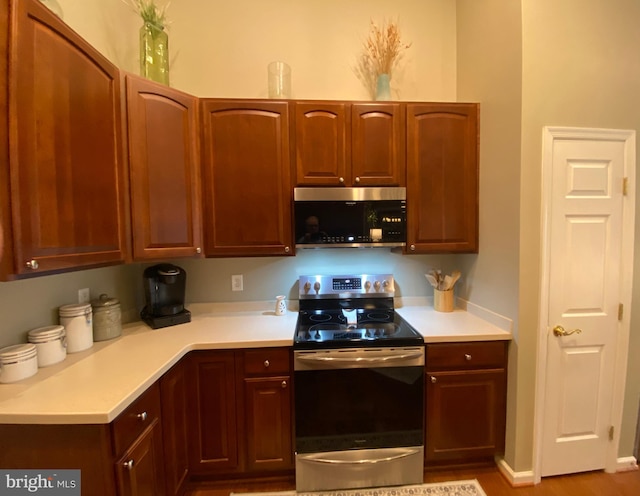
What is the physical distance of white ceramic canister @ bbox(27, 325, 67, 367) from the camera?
4.41 feet

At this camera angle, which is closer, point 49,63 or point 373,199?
point 49,63

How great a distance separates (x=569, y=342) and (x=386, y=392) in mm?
1104

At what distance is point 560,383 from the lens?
1.77 metres

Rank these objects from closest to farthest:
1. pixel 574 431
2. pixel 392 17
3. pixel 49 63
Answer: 1. pixel 49 63
2. pixel 574 431
3. pixel 392 17

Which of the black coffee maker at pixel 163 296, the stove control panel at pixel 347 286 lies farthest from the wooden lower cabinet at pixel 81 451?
the stove control panel at pixel 347 286

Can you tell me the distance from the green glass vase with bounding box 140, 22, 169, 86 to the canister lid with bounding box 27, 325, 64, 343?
1.51 meters

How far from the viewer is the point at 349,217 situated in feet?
6.57

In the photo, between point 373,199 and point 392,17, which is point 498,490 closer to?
point 373,199

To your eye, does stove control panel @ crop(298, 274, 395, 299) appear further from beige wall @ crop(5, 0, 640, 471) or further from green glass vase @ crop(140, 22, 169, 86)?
green glass vase @ crop(140, 22, 169, 86)

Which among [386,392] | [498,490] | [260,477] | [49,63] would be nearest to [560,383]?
[498,490]

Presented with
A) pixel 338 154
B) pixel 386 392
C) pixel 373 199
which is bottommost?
pixel 386 392

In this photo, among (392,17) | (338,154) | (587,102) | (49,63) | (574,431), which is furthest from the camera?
(392,17)

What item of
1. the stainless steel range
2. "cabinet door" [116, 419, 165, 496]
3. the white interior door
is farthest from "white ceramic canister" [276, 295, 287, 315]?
the white interior door

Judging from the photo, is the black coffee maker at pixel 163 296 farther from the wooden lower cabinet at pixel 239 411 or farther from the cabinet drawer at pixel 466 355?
the cabinet drawer at pixel 466 355
